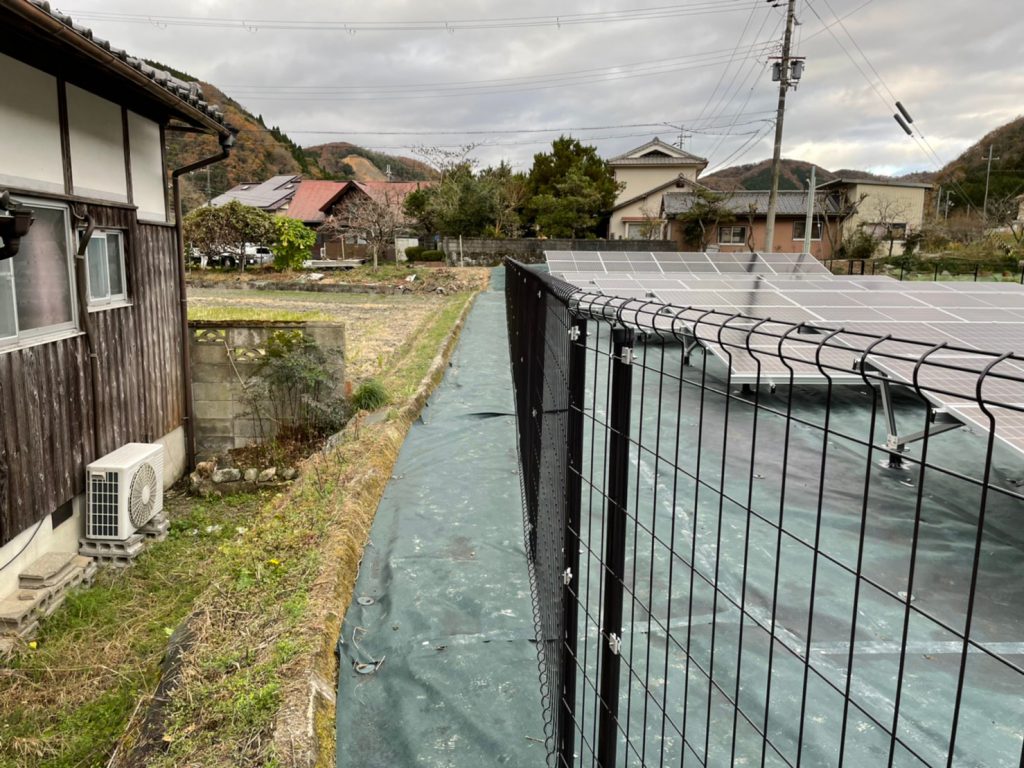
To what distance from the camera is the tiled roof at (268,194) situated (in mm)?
42969

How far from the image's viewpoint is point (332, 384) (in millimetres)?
6844

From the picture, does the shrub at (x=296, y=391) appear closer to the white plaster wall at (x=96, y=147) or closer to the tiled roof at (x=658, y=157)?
the white plaster wall at (x=96, y=147)

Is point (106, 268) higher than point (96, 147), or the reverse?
point (96, 147)

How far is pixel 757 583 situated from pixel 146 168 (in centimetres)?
609

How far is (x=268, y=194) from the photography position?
149 ft

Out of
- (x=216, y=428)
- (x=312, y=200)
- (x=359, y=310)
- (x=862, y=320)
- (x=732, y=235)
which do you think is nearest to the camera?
(x=862, y=320)

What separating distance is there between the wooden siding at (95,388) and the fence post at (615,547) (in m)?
3.87

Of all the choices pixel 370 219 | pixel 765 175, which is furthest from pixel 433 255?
pixel 765 175

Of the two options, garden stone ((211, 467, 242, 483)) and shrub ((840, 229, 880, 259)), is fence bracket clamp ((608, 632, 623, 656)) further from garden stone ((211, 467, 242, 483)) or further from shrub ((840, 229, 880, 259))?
shrub ((840, 229, 880, 259))

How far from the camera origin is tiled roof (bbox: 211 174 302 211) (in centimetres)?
4297

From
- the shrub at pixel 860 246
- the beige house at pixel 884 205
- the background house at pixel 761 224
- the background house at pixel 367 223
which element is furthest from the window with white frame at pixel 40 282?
the beige house at pixel 884 205

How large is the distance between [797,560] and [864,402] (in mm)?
3514

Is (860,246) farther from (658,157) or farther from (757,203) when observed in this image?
(658,157)

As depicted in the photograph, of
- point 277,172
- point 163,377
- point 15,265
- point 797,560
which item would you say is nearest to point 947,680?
point 797,560
